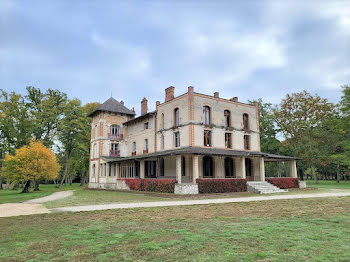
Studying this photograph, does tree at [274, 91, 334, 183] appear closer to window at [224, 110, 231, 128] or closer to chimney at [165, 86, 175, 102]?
window at [224, 110, 231, 128]

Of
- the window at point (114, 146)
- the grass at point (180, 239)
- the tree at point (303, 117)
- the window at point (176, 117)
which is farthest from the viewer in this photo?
the tree at point (303, 117)

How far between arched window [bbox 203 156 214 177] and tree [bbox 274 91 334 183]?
1938 cm

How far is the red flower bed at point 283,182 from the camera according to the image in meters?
24.0

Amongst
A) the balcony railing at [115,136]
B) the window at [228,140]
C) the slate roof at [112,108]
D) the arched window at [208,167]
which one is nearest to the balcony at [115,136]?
the balcony railing at [115,136]

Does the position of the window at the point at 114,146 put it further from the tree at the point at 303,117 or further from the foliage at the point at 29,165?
the tree at the point at 303,117

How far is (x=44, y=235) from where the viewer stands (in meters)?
5.97

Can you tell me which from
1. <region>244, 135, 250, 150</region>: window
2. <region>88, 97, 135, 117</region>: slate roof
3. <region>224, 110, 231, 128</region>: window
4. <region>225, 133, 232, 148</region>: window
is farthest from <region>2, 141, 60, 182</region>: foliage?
<region>244, 135, 250, 150</region>: window

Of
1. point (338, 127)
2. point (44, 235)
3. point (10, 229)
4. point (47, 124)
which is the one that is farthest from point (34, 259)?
point (338, 127)

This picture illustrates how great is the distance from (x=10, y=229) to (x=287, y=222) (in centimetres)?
741

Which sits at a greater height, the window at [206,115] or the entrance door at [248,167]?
the window at [206,115]

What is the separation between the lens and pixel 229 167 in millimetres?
25891

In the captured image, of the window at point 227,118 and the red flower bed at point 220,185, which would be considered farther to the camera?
the window at point 227,118

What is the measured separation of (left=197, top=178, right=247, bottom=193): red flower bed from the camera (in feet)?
63.6

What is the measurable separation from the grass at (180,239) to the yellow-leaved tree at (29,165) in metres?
19.9
